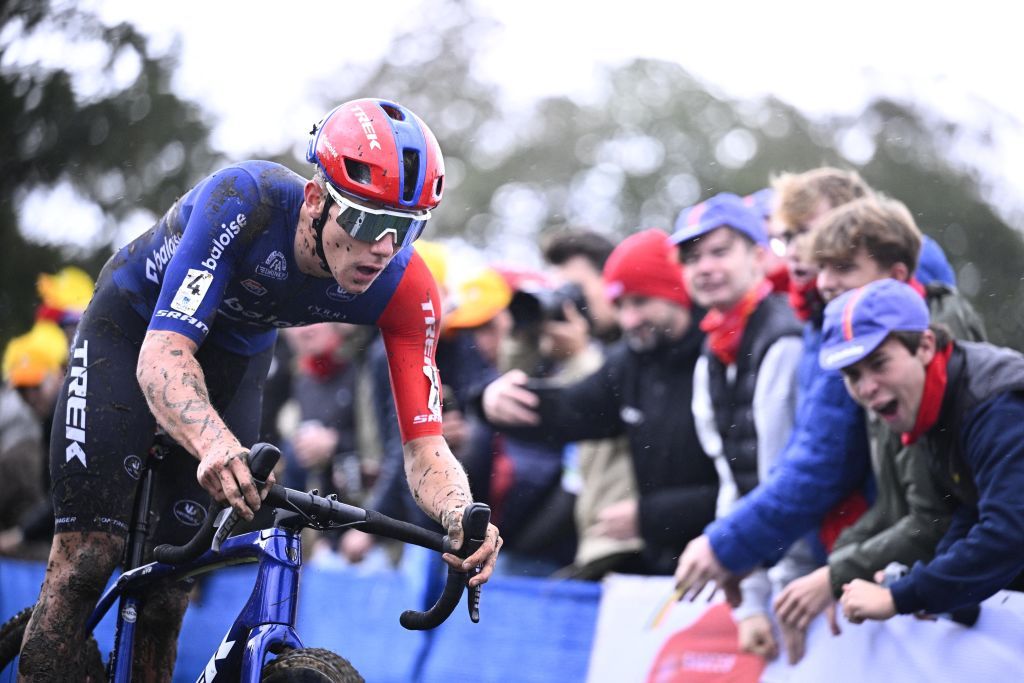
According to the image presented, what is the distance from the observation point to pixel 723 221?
649 centimetres

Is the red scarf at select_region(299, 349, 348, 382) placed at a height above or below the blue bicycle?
below

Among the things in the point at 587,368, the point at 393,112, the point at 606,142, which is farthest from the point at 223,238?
the point at 606,142

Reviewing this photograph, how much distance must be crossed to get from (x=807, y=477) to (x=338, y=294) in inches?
89.6

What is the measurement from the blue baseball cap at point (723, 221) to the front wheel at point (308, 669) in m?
3.38

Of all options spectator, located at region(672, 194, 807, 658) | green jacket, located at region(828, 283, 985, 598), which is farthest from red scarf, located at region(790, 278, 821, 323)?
green jacket, located at region(828, 283, 985, 598)

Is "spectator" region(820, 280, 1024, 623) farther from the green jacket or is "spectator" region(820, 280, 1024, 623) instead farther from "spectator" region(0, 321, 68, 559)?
"spectator" region(0, 321, 68, 559)

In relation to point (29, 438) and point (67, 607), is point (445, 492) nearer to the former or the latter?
point (67, 607)

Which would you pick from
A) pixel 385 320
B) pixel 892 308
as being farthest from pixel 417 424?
pixel 892 308

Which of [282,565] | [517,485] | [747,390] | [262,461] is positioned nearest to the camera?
[262,461]

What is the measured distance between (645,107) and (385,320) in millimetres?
22333

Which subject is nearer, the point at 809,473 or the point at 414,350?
the point at 414,350

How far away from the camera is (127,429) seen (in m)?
4.74

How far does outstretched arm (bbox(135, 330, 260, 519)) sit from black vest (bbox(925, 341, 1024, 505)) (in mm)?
2763

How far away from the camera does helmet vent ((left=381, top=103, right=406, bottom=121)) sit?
4465 millimetres
